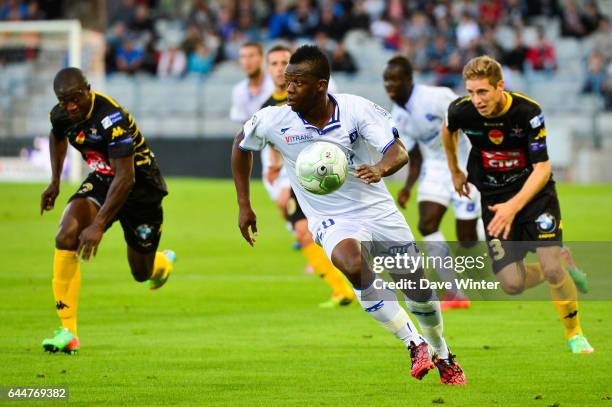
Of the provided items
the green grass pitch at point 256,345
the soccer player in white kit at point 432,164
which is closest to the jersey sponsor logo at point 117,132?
the green grass pitch at point 256,345

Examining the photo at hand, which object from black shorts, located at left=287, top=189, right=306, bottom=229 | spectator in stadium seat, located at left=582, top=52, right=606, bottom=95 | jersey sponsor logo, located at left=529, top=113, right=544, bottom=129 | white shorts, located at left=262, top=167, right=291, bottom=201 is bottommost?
spectator in stadium seat, located at left=582, top=52, right=606, bottom=95

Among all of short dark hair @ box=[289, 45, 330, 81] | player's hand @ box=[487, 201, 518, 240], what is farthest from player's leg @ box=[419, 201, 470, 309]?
short dark hair @ box=[289, 45, 330, 81]

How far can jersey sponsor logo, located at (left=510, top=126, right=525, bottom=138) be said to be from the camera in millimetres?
9102

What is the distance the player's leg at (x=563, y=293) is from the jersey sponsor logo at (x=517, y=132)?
34.4 inches

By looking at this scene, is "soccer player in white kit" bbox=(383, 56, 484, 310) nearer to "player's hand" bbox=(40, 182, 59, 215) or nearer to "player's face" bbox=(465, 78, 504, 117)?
"player's face" bbox=(465, 78, 504, 117)

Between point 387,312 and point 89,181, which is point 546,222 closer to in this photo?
point 387,312

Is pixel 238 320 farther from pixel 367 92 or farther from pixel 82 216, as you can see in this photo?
pixel 367 92

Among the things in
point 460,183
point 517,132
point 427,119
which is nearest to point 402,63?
point 427,119

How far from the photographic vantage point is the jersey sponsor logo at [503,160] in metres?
9.34

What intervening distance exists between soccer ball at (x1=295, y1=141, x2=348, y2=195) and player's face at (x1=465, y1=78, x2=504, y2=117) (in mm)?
1850

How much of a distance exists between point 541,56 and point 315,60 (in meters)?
22.8

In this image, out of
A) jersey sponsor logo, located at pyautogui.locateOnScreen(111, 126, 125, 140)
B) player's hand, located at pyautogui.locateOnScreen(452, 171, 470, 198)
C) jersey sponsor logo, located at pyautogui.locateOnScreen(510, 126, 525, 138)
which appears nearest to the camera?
jersey sponsor logo, located at pyautogui.locateOnScreen(510, 126, 525, 138)

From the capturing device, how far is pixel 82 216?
30.8 ft

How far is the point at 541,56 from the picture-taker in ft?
96.6
